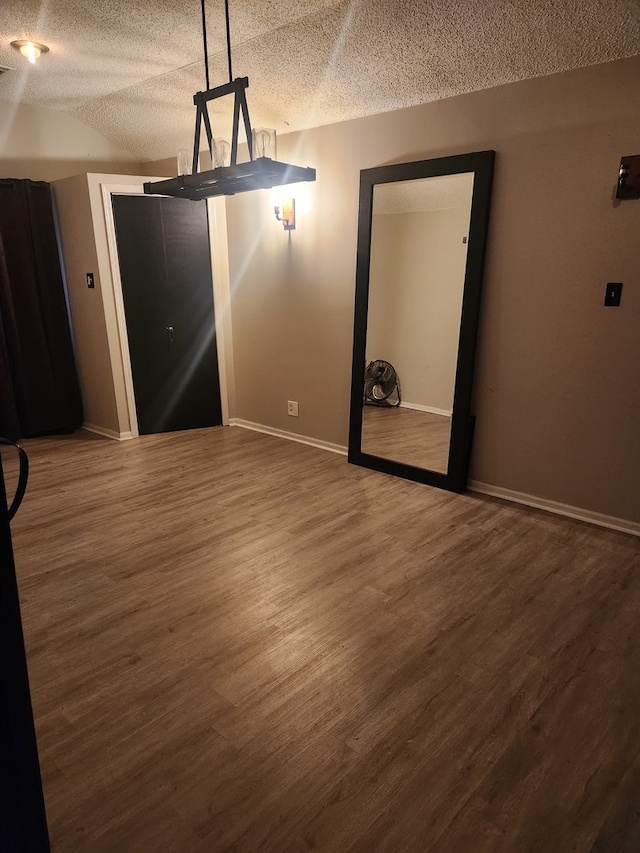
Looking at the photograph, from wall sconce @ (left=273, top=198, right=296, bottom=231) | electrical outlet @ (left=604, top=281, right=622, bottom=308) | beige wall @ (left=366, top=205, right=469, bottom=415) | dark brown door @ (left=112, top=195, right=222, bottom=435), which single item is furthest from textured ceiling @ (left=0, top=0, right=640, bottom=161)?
electrical outlet @ (left=604, top=281, right=622, bottom=308)

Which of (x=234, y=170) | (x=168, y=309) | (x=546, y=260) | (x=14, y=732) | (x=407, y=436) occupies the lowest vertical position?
(x=407, y=436)

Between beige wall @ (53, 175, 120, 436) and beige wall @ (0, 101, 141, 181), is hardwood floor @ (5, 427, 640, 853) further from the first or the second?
beige wall @ (0, 101, 141, 181)

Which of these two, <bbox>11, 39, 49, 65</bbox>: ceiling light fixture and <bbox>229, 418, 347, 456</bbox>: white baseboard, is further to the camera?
<bbox>229, 418, 347, 456</bbox>: white baseboard

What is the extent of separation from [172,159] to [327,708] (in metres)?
4.65

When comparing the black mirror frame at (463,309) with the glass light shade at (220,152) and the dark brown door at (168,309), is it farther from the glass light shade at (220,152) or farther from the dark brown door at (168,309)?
the dark brown door at (168,309)

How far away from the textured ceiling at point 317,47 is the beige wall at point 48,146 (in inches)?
17.2

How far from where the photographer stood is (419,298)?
3699 millimetres

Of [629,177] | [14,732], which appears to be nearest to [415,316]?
[629,177]

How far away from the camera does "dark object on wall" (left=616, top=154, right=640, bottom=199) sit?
2.40 m

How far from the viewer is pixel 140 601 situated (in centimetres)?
217

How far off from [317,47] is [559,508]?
299cm

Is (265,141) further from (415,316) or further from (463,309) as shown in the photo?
(415,316)

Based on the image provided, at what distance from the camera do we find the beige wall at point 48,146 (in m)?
4.05

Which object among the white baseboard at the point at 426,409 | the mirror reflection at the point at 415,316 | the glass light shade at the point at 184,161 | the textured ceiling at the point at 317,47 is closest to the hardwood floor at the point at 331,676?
the white baseboard at the point at 426,409
